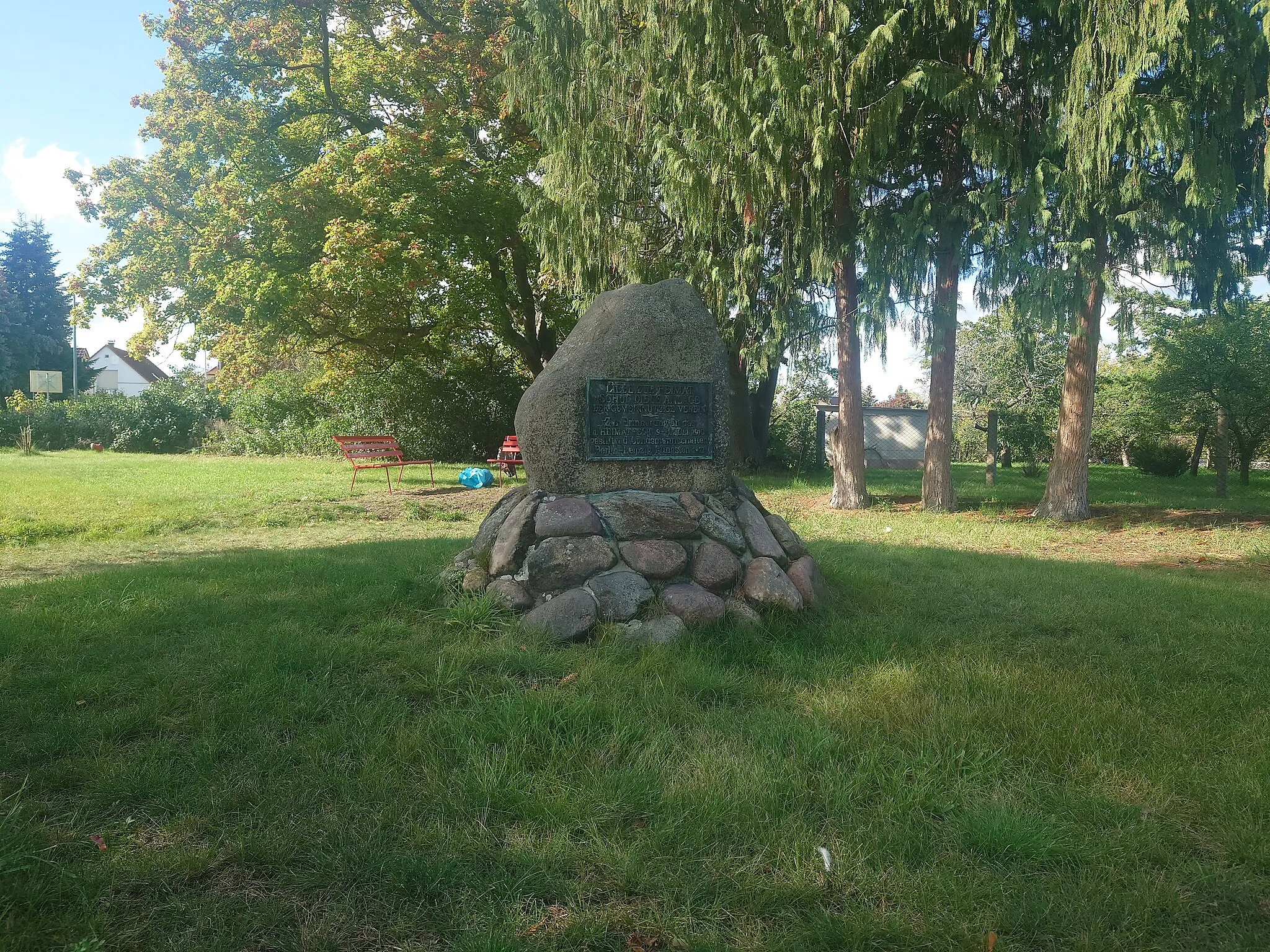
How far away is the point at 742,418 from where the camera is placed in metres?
17.8

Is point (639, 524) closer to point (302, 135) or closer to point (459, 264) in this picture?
point (459, 264)

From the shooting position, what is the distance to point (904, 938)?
2.19 metres

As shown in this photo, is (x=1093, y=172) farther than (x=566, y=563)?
Yes

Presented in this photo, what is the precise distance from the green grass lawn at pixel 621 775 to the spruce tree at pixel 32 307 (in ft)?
157

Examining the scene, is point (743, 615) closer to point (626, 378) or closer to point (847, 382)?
point (626, 378)

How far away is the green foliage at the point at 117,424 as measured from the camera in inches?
1003

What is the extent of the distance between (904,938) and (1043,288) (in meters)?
9.64

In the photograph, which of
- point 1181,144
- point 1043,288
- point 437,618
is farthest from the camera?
point 1043,288

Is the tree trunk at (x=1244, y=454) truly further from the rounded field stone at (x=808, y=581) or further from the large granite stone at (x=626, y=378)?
the large granite stone at (x=626, y=378)

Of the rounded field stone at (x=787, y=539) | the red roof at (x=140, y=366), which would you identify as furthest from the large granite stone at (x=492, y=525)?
the red roof at (x=140, y=366)

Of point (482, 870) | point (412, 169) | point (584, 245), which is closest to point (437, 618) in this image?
point (482, 870)

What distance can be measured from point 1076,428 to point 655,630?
8.68 metres

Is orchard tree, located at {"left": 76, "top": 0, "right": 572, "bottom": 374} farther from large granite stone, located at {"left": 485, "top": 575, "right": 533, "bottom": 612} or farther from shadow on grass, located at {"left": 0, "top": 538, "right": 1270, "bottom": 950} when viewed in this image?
shadow on grass, located at {"left": 0, "top": 538, "right": 1270, "bottom": 950}

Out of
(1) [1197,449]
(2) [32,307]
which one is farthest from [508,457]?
(2) [32,307]
